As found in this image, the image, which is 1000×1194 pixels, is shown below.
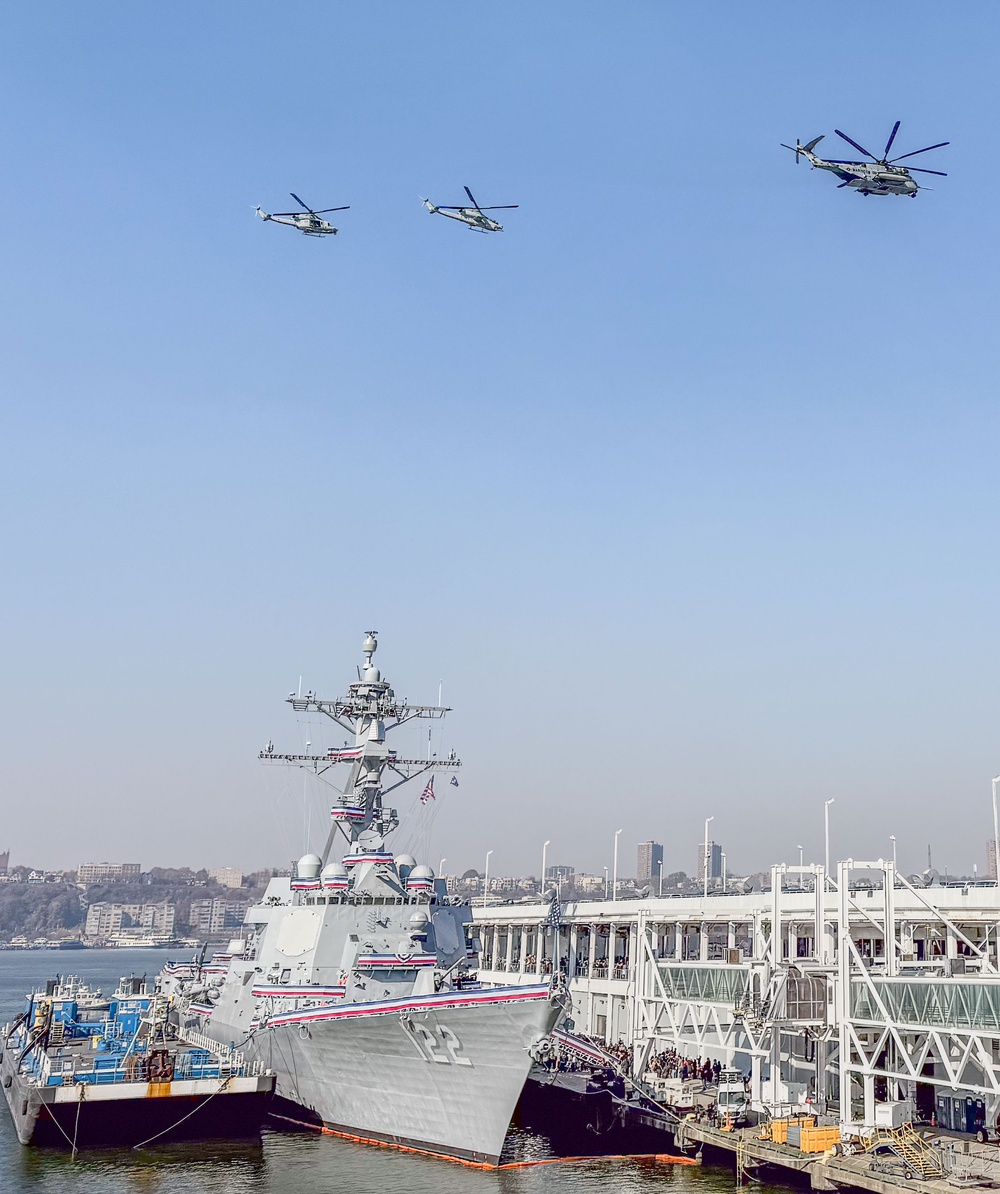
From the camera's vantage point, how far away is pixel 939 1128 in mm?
36531

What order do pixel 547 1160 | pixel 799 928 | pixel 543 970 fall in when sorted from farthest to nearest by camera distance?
pixel 543 970
pixel 799 928
pixel 547 1160

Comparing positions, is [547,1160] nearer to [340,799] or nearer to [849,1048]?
[849,1048]

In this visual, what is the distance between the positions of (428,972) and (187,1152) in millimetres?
10273

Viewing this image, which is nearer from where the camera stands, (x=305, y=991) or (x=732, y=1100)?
(x=732, y=1100)

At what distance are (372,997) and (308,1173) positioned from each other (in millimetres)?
7896

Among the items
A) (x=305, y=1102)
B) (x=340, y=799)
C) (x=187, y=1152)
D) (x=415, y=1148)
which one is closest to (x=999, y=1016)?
(x=415, y=1148)

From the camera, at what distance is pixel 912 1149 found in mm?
31578

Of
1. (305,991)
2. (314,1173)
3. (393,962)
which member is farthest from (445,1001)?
(305,991)

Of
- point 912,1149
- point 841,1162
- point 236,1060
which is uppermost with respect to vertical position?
point 912,1149

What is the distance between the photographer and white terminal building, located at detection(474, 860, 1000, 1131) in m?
33.7

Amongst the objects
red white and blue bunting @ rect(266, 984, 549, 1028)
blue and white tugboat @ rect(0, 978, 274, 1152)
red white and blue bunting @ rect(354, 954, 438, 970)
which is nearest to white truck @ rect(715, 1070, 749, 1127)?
red white and blue bunting @ rect(266, 984, 549, 1028)

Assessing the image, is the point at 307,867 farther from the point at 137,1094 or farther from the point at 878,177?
the point at 878,177

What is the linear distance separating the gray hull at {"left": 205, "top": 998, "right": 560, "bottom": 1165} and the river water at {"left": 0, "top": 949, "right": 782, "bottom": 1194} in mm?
809

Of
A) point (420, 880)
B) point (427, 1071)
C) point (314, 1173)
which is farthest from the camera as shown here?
point (420, 880)
